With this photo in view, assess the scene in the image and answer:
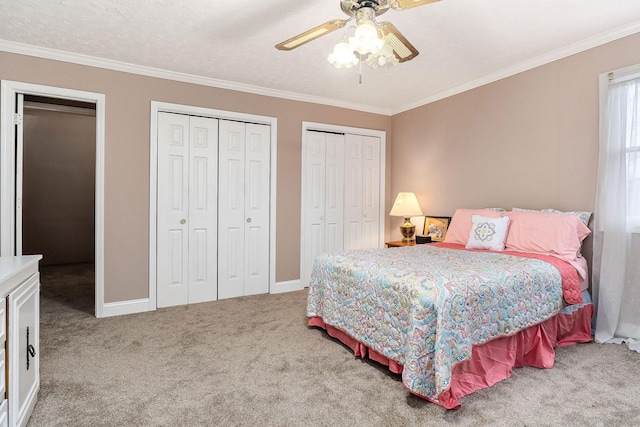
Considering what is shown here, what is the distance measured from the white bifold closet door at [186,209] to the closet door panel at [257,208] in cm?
38


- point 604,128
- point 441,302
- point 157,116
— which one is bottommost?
point 441,302

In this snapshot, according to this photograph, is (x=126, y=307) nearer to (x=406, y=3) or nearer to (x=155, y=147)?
(x=155, y=147)

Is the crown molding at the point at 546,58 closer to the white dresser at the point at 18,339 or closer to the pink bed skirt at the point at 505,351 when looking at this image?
the pink bed skirt at the point at 505,351

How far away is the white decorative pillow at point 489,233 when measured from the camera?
10.3 ft

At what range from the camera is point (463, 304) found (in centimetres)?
193

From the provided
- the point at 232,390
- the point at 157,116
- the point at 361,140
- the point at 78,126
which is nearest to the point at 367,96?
the point at 361,140

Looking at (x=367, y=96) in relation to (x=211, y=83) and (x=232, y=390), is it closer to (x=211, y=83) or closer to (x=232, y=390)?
(x=211, y=83)

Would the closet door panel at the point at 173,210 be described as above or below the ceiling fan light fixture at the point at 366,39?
below

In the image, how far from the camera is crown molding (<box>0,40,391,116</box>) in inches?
122

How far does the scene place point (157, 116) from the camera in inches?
145

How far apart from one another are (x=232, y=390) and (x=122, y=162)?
99.3 inches

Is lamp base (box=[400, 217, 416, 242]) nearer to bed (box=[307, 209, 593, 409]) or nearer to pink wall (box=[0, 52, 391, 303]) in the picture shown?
bed (box=[307, 209, 593, 409])

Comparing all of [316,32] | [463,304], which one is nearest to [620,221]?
[463,304]

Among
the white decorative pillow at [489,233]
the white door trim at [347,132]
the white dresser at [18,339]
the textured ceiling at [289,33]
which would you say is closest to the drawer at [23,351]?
the white dresser at [18,339]
